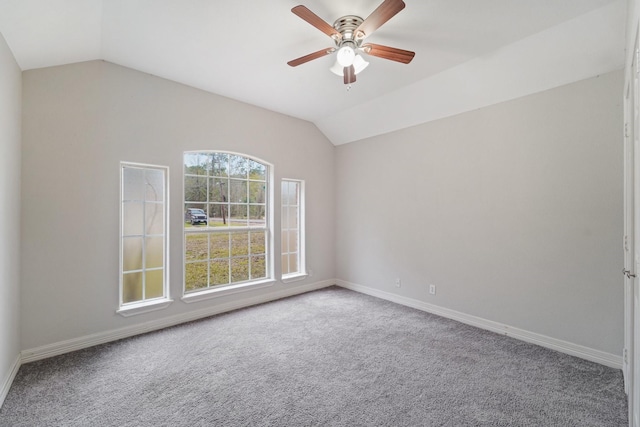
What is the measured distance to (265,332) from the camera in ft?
10.0

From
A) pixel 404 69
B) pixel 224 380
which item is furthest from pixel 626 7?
pixel 224 380

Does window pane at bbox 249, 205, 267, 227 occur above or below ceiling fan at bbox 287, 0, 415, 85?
below

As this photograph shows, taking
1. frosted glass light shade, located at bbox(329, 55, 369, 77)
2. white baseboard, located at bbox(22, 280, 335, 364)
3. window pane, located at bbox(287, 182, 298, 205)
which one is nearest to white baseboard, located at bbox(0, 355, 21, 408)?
white baseboard, located at bbox(22, 280, 335, 364)

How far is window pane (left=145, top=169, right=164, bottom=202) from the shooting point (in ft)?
10.5

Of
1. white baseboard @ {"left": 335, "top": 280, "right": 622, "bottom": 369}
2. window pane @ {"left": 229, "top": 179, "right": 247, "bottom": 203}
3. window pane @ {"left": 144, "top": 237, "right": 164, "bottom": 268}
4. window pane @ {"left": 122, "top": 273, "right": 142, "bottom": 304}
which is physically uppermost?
window pane @ {"left": 229, "top": 179, "right": 247, "bottom": 203}

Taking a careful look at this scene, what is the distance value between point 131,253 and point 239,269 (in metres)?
1.31

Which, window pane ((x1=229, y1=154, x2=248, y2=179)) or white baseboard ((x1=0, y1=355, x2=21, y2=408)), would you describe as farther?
window pane ((x1=229, y1=154, x2=248, y2=179))

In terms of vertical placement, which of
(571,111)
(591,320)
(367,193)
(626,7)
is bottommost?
(591,320)

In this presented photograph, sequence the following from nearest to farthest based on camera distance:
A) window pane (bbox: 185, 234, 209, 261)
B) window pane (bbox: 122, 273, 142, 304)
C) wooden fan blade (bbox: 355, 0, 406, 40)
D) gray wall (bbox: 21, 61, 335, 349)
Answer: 1. wooden fan blade (bbox: 355, 0, 406, 40)
2. gray wall (bbox: 21, 61, 335, 349)
3. window pane (bbox: 122, 273, 142, 304)
4. window pane (bbox: 185, 234, 209, 261)

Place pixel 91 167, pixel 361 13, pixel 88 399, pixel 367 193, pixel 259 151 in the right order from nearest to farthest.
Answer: pixel 88 399, pixel 361 13, pixel 91 167, pixel 259 151, pixel 367 193

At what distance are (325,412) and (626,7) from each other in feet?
11.3

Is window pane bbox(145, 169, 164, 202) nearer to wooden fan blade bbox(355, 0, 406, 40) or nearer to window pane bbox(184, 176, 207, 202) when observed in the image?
window pane bbox(184, 176, 207, 202)

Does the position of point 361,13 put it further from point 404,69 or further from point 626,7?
point 626,7

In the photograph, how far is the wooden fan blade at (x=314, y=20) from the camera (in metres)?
1.73
